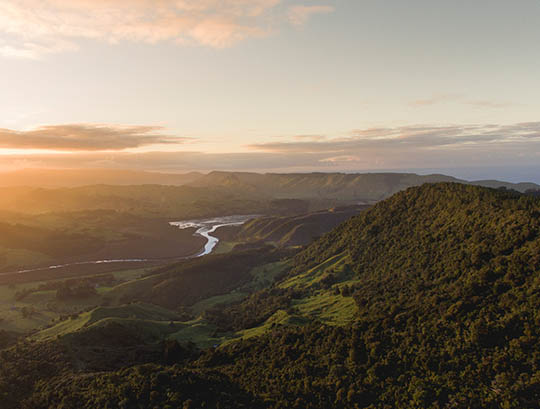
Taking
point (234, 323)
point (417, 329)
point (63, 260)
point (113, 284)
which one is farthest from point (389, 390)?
point (63, 260)

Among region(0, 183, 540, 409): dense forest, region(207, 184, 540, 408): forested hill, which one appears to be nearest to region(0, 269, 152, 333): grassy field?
region(0, 183, 540, 409): dense forest

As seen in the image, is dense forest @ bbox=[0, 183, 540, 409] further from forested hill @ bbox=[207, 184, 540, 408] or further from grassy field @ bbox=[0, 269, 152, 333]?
grassy field @ bbox=[0, 269, 152, 333]

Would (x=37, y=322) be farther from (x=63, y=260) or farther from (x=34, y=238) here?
(x=34, y=238)

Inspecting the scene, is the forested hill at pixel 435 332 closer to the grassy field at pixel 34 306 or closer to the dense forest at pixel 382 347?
the dense forest at pixel 382 347

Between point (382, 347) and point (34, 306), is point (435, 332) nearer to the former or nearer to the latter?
point (382, 347)

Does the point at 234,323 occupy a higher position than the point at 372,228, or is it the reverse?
the point at 372,228

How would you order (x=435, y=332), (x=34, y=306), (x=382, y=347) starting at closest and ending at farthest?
(x=435, y=332) < (x=382, y=347) < (x=34, y=306)

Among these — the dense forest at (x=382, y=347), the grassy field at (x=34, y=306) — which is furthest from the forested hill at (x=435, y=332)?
the grassy field at (x=34, y=306)

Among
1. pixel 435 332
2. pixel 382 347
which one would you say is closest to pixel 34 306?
pixel 382 347
